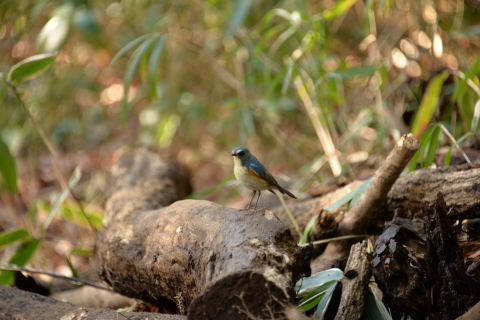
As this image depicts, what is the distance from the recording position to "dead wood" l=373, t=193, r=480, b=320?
1.81m

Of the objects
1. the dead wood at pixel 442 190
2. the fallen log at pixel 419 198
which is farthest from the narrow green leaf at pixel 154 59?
the dead wood at pixel 442 190

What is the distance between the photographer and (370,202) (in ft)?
7.76

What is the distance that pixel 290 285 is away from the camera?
1575 millimetres

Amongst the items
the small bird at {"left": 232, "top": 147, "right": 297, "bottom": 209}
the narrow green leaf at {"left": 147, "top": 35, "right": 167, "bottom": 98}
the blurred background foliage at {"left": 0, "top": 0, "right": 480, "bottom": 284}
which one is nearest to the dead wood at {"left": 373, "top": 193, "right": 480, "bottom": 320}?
the small bird at {"left": 232, "top": 147, "right": 297, "bottom": 209}

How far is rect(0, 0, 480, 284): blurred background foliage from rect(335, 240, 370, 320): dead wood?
111cm

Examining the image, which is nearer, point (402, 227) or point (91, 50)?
point (402, 227)

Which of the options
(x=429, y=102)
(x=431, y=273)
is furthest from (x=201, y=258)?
(x=429, y=102)

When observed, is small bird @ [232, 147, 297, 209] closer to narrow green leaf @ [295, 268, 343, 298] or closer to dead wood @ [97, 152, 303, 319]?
dead wood @ [97, 152, 303, 319]

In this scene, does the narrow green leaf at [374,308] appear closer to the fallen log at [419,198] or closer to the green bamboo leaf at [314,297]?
the green bamboo leaf at [314,297]

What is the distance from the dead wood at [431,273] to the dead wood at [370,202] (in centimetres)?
31

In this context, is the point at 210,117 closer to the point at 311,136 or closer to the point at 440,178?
the point at 311,136

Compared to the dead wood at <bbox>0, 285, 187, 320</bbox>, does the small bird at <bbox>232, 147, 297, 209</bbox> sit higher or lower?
higher

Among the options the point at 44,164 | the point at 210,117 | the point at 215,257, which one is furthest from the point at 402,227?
the point at 44,164

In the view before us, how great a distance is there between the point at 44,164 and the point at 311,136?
14.8 feet
